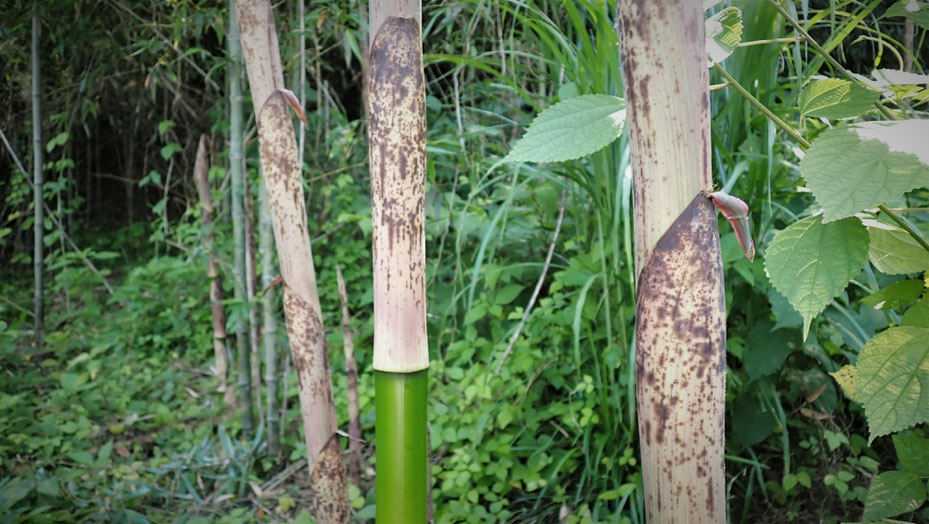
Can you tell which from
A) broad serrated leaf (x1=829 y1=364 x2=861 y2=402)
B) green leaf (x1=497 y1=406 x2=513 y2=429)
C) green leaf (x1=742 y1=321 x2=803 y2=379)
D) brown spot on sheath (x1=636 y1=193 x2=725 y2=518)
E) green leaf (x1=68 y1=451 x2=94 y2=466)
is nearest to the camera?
brown spot on sheath (x1=636 y1=193 x2=725 y2=518)

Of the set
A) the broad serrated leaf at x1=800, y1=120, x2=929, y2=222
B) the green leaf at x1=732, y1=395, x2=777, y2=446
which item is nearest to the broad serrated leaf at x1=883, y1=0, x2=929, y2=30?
the broad serrated leaf at x1=800, y1=120, x2=929, y2=222

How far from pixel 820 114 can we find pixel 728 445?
1190mm

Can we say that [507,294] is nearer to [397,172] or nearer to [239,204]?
[239,204]

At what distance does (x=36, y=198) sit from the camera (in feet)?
11.6

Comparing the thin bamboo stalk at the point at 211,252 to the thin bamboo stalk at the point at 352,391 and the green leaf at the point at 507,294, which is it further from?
the green leaf at the point at 507,294

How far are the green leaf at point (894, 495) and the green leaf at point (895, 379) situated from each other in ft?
0.82

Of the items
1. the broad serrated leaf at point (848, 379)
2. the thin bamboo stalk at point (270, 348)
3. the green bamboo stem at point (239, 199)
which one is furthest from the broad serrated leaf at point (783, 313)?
the green bamboo stem at point (239, 199)

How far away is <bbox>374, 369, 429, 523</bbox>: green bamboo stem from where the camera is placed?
752 mm

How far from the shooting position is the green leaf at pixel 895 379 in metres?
0.63

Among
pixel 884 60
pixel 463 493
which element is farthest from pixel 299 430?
pixel 884 60

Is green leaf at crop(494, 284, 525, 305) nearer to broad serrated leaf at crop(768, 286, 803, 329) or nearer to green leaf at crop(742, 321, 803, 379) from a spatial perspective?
green leaf at crop(742, 321, 803, 379)

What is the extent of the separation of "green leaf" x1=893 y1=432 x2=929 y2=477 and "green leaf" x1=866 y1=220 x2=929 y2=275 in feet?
0.85

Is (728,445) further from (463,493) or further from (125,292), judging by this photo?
(125,292)

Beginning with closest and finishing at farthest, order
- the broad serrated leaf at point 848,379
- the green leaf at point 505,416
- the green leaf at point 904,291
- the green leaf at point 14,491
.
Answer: the green leaf at point 904,291 → the broad serrated leaf at point 848,379 → the green leaf at point 14,491 → the green leaf at point 505,416
